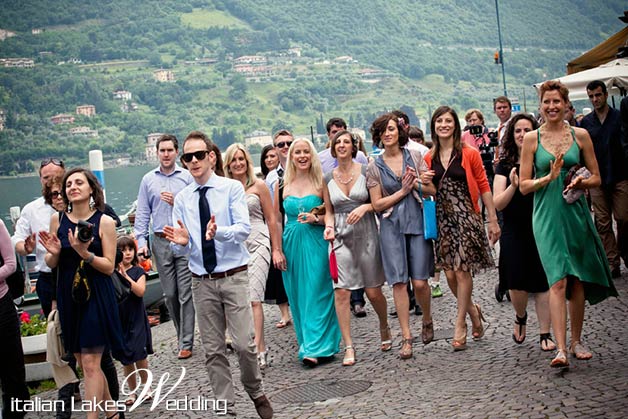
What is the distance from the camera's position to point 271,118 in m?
151

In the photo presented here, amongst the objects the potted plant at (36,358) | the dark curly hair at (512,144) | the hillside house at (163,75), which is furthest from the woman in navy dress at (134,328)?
the hillside house at (163,75)

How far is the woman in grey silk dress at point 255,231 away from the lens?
9.59m

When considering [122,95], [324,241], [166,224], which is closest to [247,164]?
[324,241]

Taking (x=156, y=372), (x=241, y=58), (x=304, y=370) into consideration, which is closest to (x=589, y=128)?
(x=304, y=370)

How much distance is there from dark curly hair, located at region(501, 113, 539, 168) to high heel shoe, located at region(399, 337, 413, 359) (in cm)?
177

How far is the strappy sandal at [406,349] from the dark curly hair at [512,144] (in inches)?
69.9

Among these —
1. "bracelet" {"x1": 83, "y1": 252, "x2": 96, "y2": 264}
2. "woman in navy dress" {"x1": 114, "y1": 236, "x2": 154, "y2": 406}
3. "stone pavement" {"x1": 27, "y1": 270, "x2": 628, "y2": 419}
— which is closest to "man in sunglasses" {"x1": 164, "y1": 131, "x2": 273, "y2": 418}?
"stone pavement" {"x1": 27, "y1": 270, "x2": 628, "y2": 419}

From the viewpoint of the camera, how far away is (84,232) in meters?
6.93

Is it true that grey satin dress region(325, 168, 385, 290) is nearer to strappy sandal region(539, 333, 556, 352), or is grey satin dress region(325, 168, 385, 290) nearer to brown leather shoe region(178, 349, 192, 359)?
strappy sandal region(539, 333, 556, 352)

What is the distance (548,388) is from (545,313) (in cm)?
143

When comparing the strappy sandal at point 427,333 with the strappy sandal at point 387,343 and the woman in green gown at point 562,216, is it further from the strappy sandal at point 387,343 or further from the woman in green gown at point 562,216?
the woman in green gown at point 562,216

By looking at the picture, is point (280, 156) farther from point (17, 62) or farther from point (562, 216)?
point (17, 62)

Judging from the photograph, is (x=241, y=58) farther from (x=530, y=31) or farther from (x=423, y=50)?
(x=530, y=31)

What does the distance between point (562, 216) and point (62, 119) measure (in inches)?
5927
